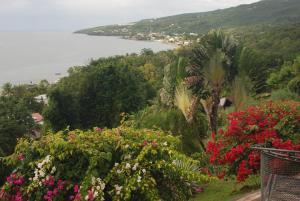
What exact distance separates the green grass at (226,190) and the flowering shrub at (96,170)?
133 inches

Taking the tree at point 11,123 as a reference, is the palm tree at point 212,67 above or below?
above

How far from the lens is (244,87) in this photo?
1259 cm

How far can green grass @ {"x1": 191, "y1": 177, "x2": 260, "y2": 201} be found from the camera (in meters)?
7.46

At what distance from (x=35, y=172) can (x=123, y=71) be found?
29.5 metres

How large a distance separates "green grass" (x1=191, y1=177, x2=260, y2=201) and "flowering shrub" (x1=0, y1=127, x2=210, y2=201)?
11.1 feet

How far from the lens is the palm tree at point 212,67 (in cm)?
1188

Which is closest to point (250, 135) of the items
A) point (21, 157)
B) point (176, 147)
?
point (176, 147)

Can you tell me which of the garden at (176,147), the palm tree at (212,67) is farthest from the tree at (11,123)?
the palm tree at (212,67)

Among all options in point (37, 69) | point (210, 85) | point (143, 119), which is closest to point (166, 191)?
point (210, 85)

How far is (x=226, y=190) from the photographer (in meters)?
8.42

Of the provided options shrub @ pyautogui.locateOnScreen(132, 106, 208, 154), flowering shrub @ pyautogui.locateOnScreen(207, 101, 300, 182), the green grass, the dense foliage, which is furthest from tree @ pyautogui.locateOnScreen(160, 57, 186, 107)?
the dense foliage

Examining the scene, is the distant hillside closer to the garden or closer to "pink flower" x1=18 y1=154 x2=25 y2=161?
the garden

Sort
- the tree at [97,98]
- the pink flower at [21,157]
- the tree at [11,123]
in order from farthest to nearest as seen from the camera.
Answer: the tree at [97,98] < the tree at [11,123] < the pink flower at [21,157]

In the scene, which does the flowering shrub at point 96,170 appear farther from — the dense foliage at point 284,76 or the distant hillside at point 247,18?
the distant hillside at point 247,18
